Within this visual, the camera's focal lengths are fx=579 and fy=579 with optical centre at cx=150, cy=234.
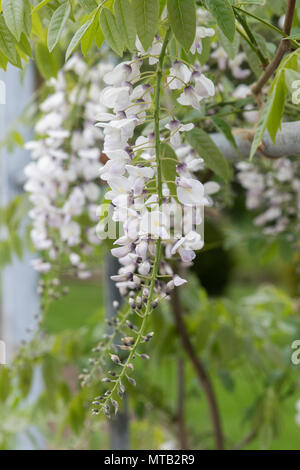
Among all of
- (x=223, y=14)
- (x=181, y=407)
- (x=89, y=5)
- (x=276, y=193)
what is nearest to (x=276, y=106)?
(x=223, y=14)

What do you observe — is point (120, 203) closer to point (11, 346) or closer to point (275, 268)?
point (11, 346)

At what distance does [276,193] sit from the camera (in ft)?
3.77

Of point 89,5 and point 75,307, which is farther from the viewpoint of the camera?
point 75,307

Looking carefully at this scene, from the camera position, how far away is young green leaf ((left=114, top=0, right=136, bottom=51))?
0.50 m

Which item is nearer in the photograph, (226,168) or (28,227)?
(226,168)

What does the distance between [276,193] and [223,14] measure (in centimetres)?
71

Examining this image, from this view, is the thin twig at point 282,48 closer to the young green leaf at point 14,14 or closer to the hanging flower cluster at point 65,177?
the young green leaf at point 14,14

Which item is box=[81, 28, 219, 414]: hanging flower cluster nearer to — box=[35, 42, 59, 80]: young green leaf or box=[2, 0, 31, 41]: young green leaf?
box=[2, 0, 31, 41]: young green leaf

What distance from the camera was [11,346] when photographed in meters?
1.78

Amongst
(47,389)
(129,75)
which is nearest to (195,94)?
(129,75)

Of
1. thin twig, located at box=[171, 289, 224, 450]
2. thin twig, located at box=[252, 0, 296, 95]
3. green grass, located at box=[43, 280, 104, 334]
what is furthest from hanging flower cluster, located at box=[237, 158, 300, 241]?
green grass, located at box=[43, 280, 104, 334]

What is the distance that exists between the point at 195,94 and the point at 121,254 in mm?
157

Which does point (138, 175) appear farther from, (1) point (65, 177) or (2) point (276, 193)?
(2) point (276, 193)
